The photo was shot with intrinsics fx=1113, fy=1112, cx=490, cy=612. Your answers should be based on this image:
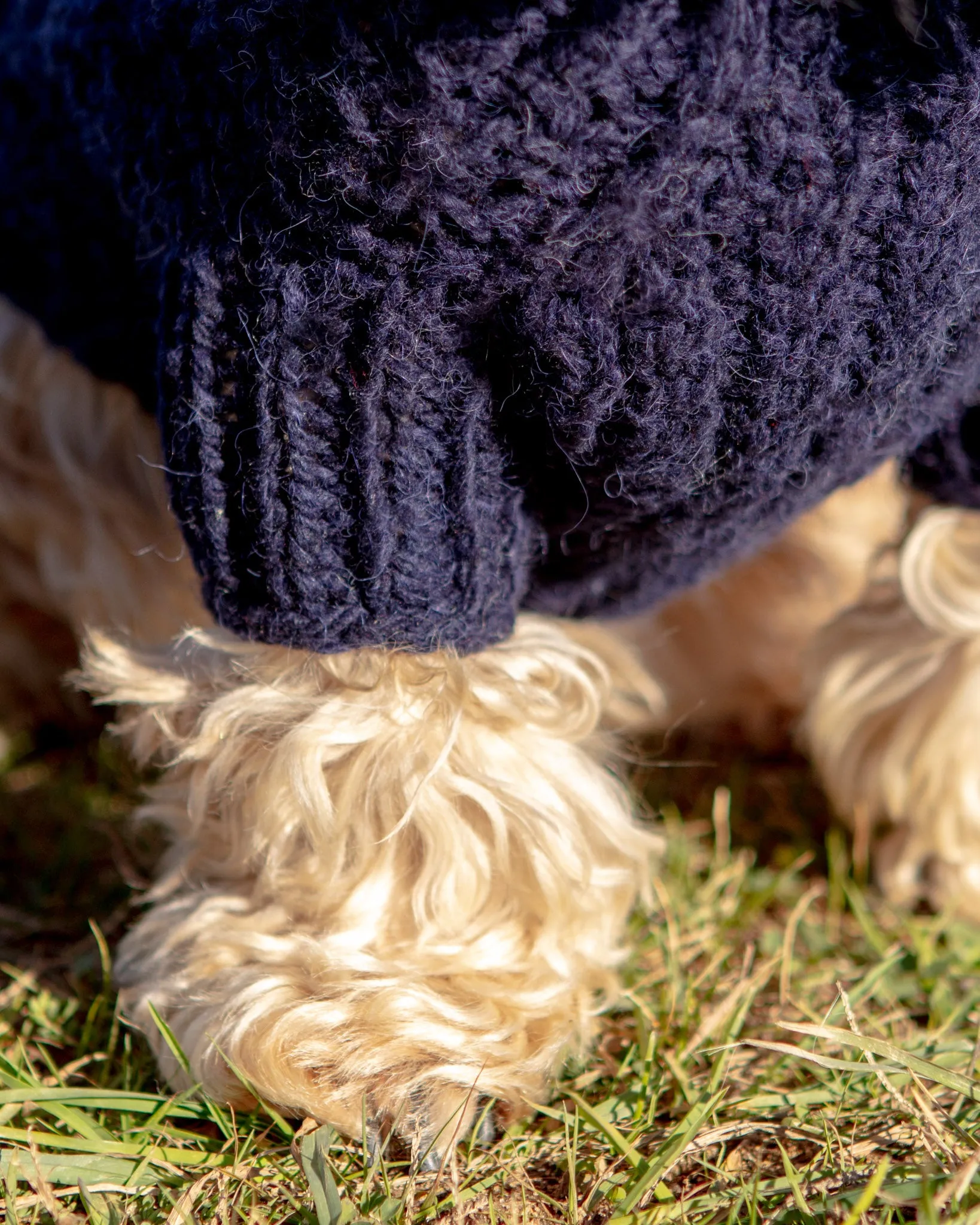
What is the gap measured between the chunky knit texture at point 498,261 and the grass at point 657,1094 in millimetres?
411

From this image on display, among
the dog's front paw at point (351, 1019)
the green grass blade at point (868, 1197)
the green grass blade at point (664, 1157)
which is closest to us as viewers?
the green grass blade at point (868, 1197)

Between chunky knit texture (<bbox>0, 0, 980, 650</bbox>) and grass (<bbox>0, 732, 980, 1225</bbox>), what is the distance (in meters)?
→ 0.41

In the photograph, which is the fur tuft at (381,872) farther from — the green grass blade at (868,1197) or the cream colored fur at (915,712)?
the cream colored fur at (915,712)

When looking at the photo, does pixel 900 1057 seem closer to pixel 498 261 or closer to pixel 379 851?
pixel 379 851

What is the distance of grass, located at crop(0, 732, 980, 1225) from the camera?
0.81 metres

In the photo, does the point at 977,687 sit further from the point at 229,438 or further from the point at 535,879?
the point at 229,438

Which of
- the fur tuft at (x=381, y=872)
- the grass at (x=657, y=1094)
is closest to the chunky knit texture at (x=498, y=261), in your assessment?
the fur tuft at (x=381, y=872)

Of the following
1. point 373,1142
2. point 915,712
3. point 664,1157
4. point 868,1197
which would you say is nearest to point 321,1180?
point 373,1142

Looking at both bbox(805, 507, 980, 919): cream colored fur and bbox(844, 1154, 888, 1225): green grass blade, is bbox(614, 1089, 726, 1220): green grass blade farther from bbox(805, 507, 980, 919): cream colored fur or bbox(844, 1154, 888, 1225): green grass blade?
bbox(805, 507, 980, 919): cream colored fur

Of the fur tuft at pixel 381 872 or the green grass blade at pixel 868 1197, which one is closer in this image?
the green grass blade at pixel 868 1197

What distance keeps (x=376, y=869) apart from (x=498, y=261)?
533 millimetres

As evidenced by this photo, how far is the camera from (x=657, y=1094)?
0.93 meters

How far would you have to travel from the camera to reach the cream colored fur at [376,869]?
3.05ft

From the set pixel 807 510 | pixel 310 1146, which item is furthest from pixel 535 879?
pixel 807 510
